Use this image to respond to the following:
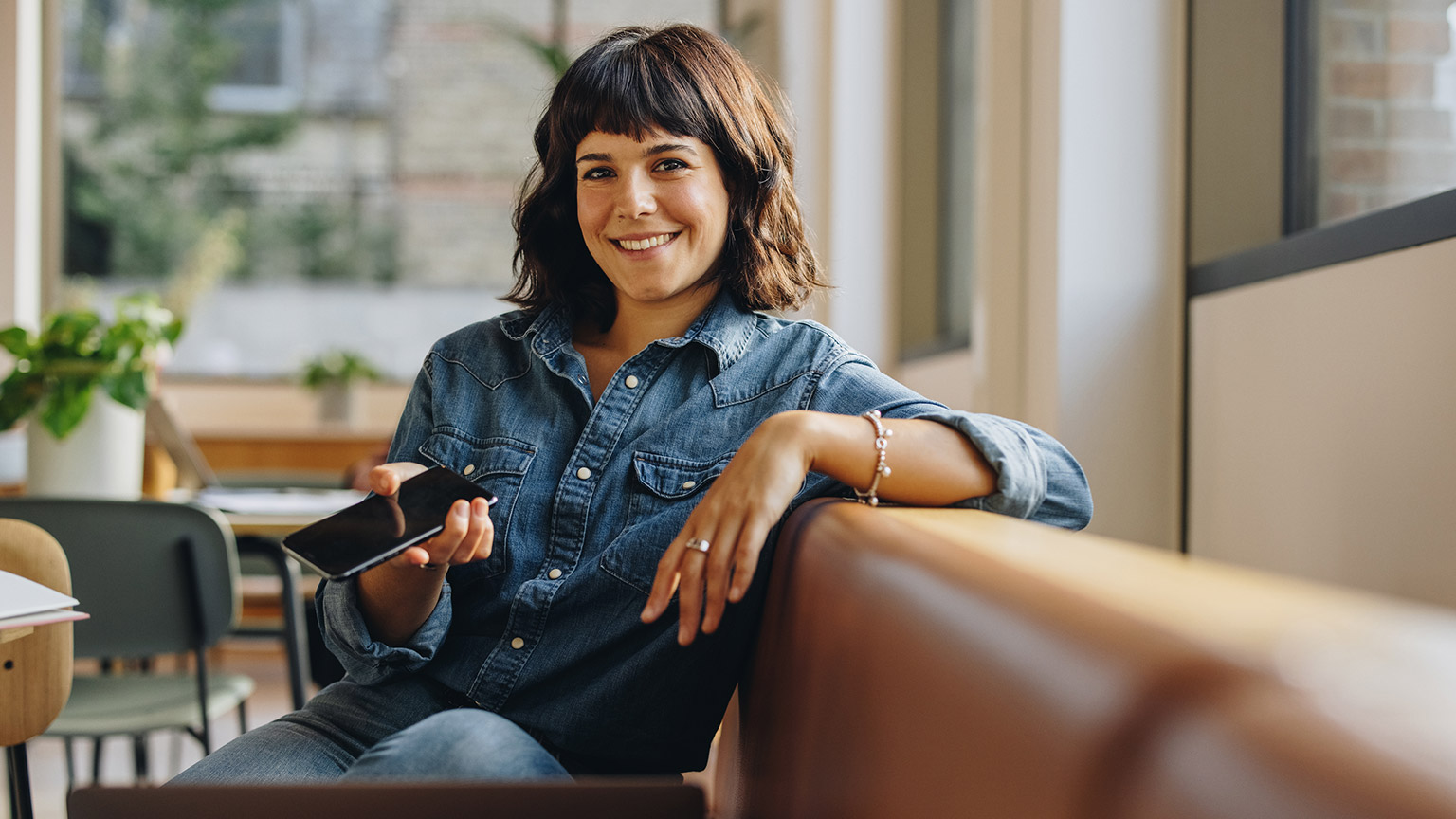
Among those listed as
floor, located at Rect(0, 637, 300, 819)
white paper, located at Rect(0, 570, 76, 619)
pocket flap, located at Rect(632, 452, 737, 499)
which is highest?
pocket flap, located at Rect(632, 452, 737, 499)

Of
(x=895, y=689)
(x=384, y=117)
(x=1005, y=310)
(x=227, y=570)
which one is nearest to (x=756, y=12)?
(x=384, y=117)

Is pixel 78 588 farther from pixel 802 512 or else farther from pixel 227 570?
pixel 802 512

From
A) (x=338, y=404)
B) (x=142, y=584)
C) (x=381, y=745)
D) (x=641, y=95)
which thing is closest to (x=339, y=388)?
(x=338, y=404)

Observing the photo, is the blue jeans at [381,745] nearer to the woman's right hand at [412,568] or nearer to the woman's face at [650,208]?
the woman's right hand at [412,568]

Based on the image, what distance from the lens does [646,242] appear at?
1272 millimetres

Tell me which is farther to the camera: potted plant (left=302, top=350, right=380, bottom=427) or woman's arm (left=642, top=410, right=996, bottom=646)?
potted plant (left=302, top=350, right=380, bottom=427)

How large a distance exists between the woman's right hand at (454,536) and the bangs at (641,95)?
45 centimetres

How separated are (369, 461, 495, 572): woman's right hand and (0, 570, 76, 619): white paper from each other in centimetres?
26

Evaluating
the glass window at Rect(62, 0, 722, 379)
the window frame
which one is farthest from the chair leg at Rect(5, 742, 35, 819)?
the glass window at Rect(62, 0, 722, 379)

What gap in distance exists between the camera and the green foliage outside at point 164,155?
5246mm

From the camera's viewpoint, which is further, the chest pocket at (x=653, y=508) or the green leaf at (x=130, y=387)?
the green leaf at (x=130, y=387)

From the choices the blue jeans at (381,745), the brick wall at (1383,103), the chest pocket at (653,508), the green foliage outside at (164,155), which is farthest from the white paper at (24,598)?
the green foliage outside at (164,155)

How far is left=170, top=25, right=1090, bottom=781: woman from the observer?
966mm

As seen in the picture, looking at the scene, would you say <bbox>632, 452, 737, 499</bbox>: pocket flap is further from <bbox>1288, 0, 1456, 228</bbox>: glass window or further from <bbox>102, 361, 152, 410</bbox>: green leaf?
<bbox>102, 361, 152, 410</bbox>: green leaf
